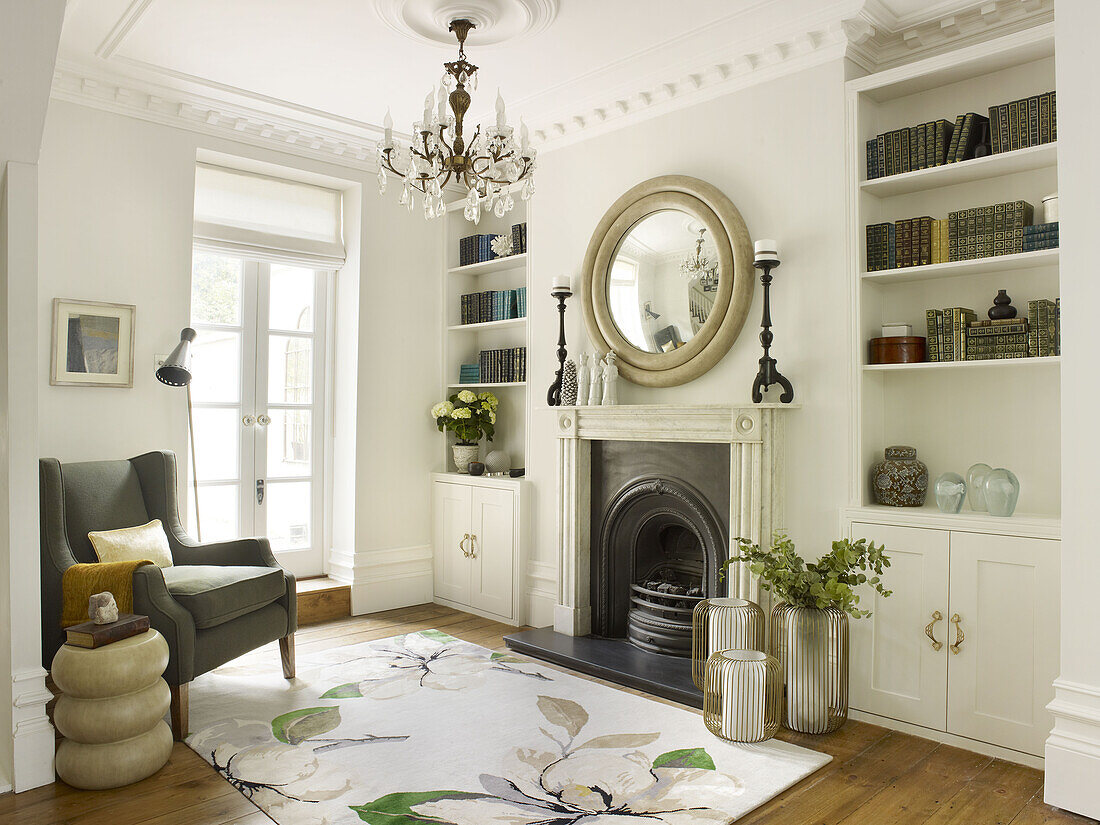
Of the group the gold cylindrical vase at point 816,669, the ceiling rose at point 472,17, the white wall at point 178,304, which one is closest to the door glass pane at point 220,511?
the white wall at point 178,304

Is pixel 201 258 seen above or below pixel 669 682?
above

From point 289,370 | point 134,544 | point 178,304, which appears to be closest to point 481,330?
point 289,370

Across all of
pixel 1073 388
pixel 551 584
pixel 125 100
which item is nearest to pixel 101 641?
pixel 551 584

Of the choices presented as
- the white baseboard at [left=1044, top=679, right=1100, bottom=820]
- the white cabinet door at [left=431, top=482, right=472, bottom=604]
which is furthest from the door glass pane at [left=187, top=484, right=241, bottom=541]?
the white baseboard at [left=1044, top=679, right=1100, bottom=820]

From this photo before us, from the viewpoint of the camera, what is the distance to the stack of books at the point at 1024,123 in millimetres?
2910

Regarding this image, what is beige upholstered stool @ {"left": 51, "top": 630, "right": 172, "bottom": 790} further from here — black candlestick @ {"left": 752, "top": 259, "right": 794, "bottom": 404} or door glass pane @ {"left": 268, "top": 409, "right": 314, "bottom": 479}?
black candlestick @ {"left": 752, "top": 259, "right": 794, "bottom": 404}

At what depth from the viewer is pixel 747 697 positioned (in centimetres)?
293

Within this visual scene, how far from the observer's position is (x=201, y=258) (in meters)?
4.57

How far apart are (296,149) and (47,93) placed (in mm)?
2343

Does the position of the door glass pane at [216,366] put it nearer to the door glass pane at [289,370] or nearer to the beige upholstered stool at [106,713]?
the door glass pane at [289,370]

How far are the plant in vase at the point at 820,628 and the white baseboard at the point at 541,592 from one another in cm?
164

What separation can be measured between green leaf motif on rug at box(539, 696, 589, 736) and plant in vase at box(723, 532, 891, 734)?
0.82m

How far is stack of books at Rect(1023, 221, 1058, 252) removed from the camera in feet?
9.39

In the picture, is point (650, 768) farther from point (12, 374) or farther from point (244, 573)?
point (12, 374)
